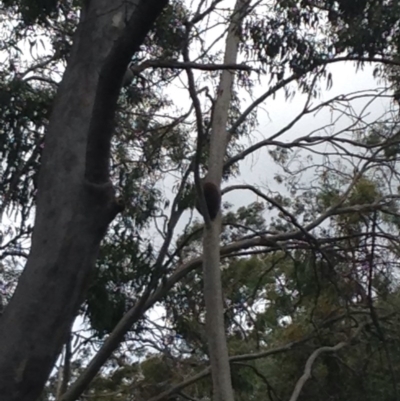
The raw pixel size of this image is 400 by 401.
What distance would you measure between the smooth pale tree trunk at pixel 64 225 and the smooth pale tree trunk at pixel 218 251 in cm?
303

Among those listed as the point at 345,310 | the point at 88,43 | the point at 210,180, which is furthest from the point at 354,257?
the point at 88,43

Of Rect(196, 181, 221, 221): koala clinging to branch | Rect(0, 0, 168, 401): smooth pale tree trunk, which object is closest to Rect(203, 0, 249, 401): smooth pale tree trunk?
Rect(196, 181, 221, 221): koala clinging to branch

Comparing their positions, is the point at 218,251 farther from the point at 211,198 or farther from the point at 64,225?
the point at 64,225

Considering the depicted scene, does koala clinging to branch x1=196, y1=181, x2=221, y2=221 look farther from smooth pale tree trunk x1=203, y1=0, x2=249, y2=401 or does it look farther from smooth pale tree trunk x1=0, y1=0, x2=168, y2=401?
smooth pale tree trunk x1=0, y1=0, x2=168, y2=401

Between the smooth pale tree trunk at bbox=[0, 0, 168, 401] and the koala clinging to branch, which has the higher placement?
the koala clinging to branch

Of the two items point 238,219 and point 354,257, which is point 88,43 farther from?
point 238,219

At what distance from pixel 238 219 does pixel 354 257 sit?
92.3 inches

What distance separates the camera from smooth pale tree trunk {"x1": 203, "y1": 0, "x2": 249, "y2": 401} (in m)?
7.72

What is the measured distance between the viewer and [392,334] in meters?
10.0

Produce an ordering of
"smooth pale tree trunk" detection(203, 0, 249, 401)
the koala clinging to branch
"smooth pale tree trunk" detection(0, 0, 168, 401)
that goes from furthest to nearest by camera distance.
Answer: the koala clinging to branch < "smooth pale tree trunk" detection(203, 0, 249, 401) < "smooth pale tree trunk" detection(0, 0, 168, 401)

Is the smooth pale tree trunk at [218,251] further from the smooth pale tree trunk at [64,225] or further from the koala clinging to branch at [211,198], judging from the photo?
the smooth pale tree trunk at [64,225]

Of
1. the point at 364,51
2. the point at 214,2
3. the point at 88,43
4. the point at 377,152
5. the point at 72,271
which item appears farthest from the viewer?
the point at 377,152

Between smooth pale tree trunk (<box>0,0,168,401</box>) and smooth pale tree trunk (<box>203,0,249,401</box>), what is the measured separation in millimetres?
3029

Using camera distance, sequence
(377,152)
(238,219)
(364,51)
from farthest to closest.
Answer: (238,219) < (377,152) < (364,51)
